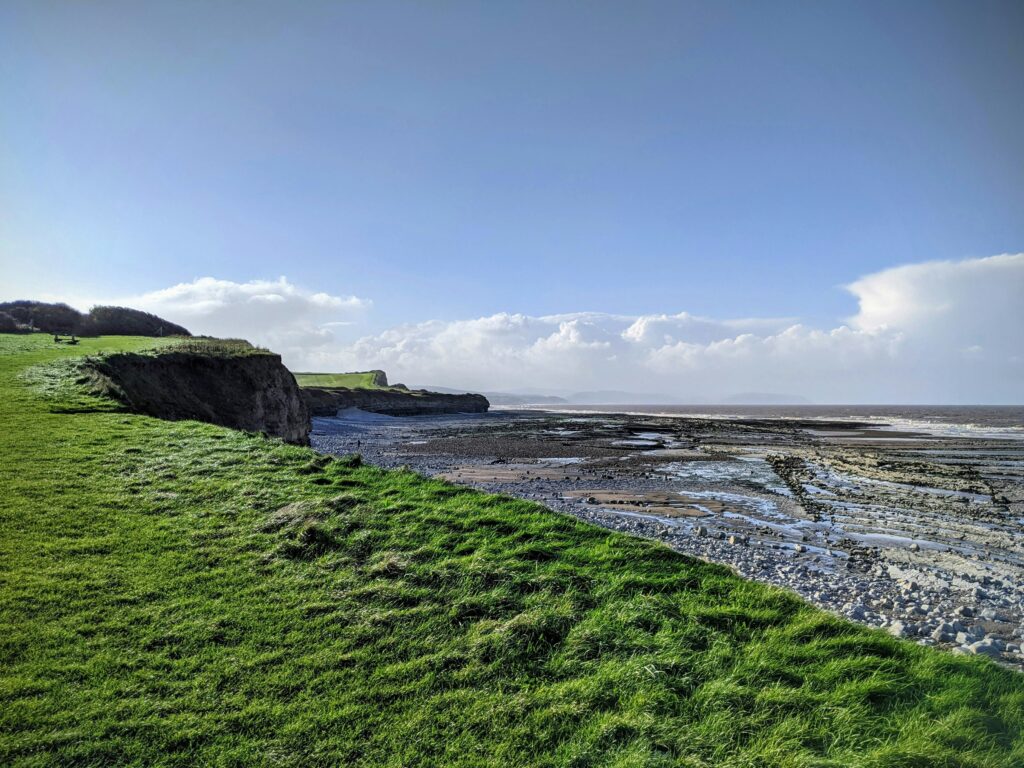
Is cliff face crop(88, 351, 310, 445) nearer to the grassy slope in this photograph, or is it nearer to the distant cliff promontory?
the grassy slope

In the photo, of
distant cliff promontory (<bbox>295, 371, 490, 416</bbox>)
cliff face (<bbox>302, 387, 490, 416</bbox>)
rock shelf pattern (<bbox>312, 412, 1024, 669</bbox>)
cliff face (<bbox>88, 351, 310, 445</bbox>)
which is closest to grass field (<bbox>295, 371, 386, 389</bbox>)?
distant cliff promontory (<bbox>295, 371, 490, 416</bbox>)

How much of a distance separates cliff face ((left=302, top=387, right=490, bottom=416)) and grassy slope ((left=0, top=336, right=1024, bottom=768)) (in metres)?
71.2

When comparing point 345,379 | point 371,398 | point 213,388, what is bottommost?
point 371,398

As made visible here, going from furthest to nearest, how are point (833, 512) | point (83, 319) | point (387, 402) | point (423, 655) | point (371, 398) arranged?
point (387, 402)
point (371, 398)
point (83, 319)
point (833, 512)
point (423, 655)

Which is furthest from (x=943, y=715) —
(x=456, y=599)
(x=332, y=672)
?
(x=332, y=672)

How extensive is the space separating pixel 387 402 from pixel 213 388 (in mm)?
75279

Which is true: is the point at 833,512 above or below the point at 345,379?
below

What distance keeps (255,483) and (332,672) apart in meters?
7.70

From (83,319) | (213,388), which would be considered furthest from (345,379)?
(213,388)

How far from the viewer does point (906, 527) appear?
58.4 feet

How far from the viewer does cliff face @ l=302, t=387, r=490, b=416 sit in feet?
272

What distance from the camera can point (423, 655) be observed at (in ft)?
21.0

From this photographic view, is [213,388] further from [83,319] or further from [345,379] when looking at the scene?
[345,379]

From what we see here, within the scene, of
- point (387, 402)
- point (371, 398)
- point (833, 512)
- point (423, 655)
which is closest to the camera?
point (423, 655)
